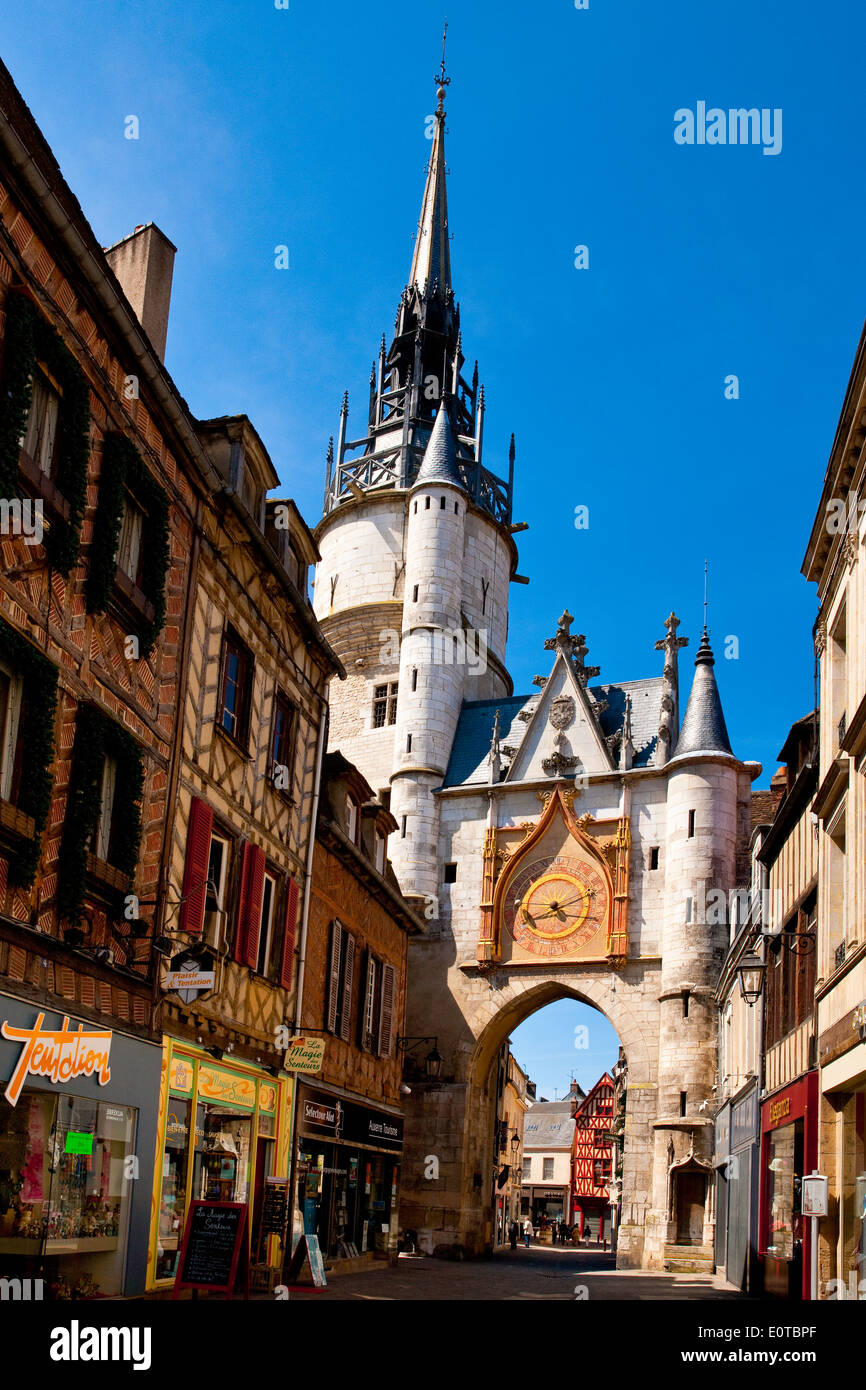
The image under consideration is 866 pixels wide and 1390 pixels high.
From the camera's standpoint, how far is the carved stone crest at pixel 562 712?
123ft

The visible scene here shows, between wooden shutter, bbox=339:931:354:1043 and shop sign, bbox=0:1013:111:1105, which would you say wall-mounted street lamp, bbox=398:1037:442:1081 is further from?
shop sign, bbox=0:1013:111:1105

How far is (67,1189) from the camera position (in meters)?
11.1

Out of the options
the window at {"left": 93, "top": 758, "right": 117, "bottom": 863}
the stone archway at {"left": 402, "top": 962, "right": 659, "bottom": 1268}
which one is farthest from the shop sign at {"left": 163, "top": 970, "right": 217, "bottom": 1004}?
the stone archway at {"left": 402, "top": 962, "right": 659, "bottom": 1268}

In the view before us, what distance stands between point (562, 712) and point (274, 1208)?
22.7 metres

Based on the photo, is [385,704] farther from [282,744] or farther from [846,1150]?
[846,1150]

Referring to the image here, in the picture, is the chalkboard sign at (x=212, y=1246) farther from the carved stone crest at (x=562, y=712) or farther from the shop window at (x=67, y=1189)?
the carved stone crest at (x=562, y=712)

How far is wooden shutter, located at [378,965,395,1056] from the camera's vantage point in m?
23.3

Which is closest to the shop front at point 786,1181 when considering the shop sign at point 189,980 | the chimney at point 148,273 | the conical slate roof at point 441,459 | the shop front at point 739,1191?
the shop front at point 739,1191

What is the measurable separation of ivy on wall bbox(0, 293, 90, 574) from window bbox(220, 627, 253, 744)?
14.0 feet

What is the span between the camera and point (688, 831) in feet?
111

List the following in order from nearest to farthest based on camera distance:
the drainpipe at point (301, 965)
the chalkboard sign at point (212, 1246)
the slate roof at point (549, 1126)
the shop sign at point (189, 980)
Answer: the chalkboard sign at point (212, 1246), the shop sign at point (189, 980), the drainpipe at point (301, 965), the slate roof at point (549, 1126)

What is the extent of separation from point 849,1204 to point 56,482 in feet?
33.4

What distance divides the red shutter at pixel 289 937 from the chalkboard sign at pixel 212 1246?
4880 mm
